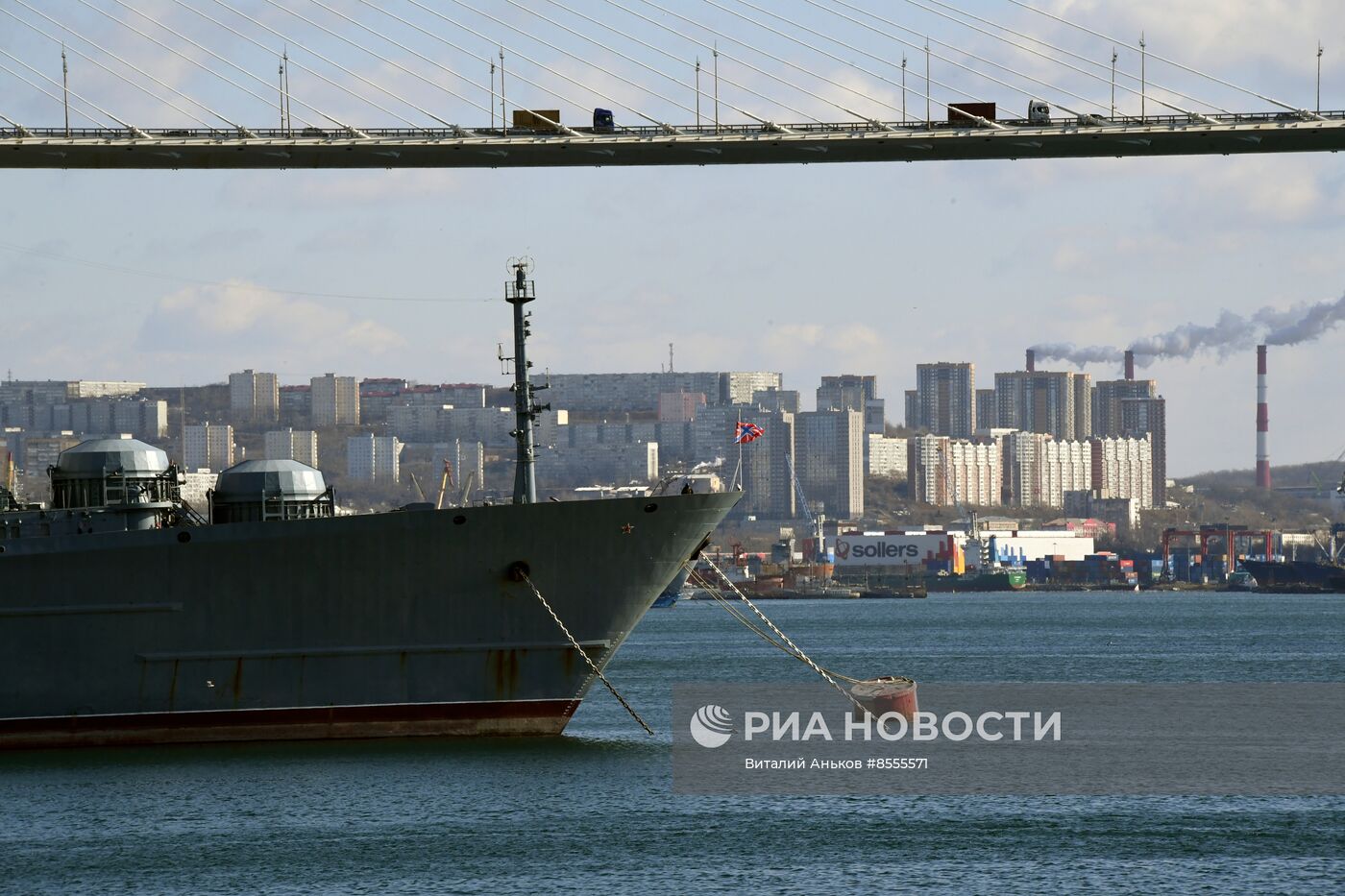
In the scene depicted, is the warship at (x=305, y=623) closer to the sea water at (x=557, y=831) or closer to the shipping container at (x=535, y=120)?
the sea water at (x=557, y=831)

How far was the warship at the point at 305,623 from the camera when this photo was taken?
31.0 m

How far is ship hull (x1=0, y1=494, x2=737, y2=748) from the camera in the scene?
31.0 m

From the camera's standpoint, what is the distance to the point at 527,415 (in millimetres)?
33312

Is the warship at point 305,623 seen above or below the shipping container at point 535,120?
below

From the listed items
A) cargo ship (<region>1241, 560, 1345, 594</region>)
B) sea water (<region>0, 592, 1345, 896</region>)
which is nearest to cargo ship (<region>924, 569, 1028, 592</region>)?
cargo ship (<region>1241, 560, 1345, 594</region>)

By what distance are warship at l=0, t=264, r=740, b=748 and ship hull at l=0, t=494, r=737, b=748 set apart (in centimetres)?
2

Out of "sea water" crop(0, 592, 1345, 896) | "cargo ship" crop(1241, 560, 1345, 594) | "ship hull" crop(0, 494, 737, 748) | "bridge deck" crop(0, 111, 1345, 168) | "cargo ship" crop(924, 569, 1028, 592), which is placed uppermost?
"bridge deck" crop(0, 111, 1345, 168)

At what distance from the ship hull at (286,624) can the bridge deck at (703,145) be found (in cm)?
1860

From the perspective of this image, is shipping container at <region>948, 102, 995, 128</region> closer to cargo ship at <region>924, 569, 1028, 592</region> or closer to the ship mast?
the ship mast

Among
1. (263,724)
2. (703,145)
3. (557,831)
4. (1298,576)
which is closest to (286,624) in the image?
(263,724)

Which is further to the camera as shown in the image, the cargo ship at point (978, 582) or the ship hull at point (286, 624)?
the cargo ship at point (978, 582)

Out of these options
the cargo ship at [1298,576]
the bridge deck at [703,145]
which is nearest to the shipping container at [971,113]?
the bridge deck at [703,145]

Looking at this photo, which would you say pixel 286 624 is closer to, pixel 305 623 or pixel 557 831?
pixel 305 623

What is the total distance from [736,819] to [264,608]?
946 centimetres
